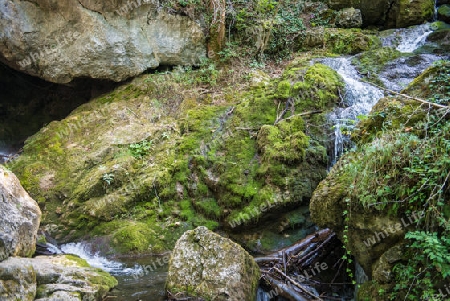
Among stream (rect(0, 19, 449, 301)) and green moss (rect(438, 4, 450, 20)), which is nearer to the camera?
stream (rect(0, 19, 449, 301))

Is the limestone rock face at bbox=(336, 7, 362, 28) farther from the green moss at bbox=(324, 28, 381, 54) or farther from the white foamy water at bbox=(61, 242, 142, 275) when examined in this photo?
the white foamy water at bbox=(61, 242, 142, 275)

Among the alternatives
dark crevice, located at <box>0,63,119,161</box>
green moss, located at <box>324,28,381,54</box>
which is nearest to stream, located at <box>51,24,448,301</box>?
green moss, located at <box>324,28,381,54</box>

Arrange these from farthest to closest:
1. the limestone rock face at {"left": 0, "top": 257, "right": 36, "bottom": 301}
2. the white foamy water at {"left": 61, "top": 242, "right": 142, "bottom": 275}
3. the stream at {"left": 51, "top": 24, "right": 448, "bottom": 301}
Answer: the white foamy water at {"left": 61, "top": 242, "right": 142, "bottom": 275}
the stream at {"left": 51, "top": 24, "right": 448, "bottom": 301}
the limestone rock face at {"left": 0, "top": 257, "right": 36, "bottom": 301}

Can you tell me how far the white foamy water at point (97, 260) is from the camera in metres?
5.94

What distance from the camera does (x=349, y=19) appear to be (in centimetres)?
1227

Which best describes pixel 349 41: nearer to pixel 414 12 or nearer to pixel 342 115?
pixel 414 12

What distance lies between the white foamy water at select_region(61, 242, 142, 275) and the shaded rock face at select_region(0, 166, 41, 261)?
1.22m

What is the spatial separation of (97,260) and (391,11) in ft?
40.8

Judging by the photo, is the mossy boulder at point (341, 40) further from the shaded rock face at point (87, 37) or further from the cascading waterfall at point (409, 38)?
the shaded rock face at point (87, 37)

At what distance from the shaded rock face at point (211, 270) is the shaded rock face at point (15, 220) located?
212cm

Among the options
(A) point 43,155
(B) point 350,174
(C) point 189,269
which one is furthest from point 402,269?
(A) point 43,155

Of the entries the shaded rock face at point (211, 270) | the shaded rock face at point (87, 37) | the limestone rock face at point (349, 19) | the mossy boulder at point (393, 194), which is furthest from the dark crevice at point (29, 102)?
the mossy boulder at point (393, 194)

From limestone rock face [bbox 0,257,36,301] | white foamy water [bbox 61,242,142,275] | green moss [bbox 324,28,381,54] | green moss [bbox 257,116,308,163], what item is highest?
green moss [bbox 324,28,381,54]

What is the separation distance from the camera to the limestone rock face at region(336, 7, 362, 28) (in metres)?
12.3
